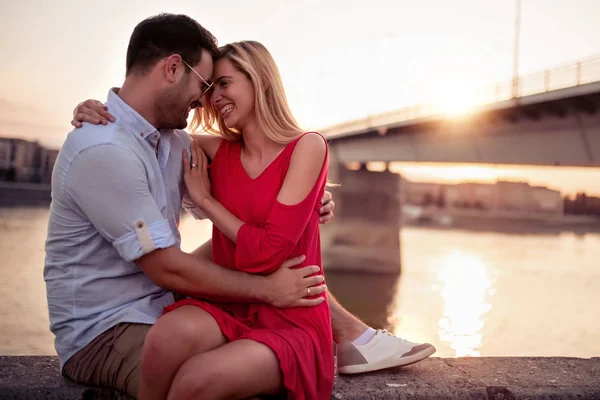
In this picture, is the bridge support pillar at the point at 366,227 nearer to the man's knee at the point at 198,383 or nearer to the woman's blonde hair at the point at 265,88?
the woman's blonde hair at the point at 265,88

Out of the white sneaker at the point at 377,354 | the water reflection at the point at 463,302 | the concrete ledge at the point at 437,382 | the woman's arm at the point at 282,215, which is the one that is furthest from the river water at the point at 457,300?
the woman's arm at the point at 282,215

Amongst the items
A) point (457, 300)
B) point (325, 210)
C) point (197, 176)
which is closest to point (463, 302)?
point (457, 300)

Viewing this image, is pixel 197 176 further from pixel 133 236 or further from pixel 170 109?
pixel 133 236

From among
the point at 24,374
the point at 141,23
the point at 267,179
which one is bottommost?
the point at 24,374

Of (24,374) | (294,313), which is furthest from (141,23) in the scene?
(24,374)

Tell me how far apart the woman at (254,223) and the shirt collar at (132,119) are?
28cm

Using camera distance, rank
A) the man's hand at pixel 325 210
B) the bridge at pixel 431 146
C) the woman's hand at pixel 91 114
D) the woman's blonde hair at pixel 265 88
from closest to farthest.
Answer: the woman's hand at pixel 91 114 < the woman's blonde hair at pixel 265 88 < the man's hand at pixel 325 210 < the bridge at pixel 431 146

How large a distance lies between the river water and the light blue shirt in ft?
44.8

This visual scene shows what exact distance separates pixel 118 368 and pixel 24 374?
0.57 meters

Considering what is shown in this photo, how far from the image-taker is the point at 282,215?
2.63 meters

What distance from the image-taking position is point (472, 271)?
125 feet

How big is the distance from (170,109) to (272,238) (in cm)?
76

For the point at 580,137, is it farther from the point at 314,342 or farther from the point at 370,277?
the point at 370,277

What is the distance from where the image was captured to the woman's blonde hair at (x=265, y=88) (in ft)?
9.41
